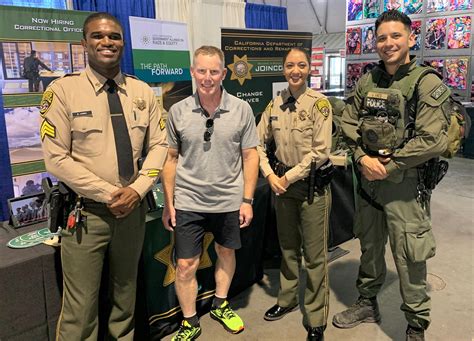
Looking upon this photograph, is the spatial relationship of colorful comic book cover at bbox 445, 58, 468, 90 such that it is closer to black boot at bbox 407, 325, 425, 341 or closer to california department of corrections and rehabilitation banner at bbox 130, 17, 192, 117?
california department of corrections and rehabilitation banner at bbox 130, 17, 192, 117

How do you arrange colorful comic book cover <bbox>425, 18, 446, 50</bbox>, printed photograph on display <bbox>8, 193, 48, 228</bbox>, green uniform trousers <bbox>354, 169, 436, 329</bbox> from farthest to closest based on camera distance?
colorful comic book cover <bbox>425, 18, 446, 50</bbox> < printed photograph on display <bbox>8, 193, 48, 228</bbox> < green uniform trousers <bbox>354, 169, 436, 329</bbox>

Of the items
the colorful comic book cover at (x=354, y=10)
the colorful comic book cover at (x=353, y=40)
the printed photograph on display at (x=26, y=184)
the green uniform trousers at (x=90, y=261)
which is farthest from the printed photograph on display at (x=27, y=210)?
the colorful comic book cover at (x=354, y=10)

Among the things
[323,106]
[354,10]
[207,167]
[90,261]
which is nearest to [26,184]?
[90,261]

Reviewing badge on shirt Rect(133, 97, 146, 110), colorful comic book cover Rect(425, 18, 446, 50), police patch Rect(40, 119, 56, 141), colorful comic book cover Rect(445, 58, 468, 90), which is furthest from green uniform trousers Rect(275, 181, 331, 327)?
colorful comic book cover Rect(425, 18, 446, 50)

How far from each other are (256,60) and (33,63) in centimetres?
224

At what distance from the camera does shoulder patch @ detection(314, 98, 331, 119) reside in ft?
6.91

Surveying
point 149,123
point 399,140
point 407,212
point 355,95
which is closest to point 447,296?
point 407,212

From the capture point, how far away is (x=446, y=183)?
5.61 metres

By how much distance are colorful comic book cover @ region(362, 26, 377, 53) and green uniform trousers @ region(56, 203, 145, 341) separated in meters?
7.60

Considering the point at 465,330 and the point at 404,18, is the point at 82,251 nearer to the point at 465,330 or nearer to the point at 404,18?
the point at 404,18

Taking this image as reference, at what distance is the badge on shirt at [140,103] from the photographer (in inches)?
68.2

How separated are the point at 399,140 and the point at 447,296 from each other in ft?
4.48

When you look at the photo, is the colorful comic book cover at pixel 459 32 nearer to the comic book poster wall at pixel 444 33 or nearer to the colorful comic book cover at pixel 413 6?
the comic book poster wall at pixel 444 33

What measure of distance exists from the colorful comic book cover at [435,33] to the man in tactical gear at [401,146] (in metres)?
6.32
